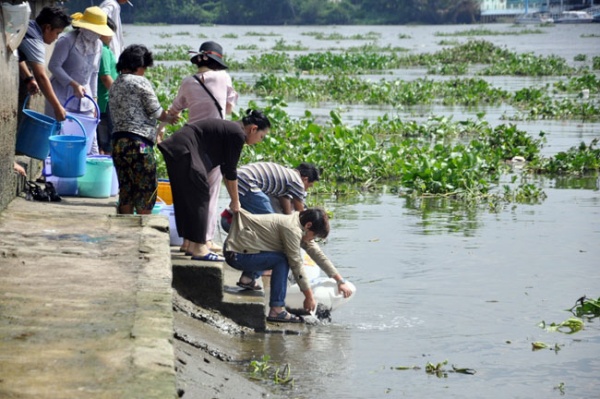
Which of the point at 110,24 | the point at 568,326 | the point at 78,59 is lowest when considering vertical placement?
the point at 568,326

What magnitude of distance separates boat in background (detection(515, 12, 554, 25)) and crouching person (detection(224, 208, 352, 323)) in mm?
94664

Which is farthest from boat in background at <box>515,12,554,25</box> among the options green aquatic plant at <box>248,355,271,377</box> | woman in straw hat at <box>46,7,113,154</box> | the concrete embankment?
green aquatic plant at <box>248,355,271,377</box>

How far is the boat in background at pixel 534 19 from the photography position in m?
101

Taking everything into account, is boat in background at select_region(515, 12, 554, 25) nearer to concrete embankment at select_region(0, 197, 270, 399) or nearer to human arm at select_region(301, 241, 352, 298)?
human arm at select_region(301, 241, 352, 298)

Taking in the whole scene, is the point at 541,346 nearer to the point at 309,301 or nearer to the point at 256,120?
the point at 309,301

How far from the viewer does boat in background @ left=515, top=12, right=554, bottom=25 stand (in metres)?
101

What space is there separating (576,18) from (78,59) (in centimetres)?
9309

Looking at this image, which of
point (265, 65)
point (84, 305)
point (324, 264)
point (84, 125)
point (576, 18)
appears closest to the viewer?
point (84, 305)

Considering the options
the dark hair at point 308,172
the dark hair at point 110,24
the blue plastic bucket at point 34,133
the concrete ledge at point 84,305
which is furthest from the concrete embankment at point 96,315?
the dark hair at point 110,24

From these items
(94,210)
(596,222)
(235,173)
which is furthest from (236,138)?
(596,222)

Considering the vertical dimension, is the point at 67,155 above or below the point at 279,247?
above

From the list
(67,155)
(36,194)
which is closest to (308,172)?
(67,155)

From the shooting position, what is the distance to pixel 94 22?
877cm

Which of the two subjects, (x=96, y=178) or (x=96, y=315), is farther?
(x=96, y=178)
